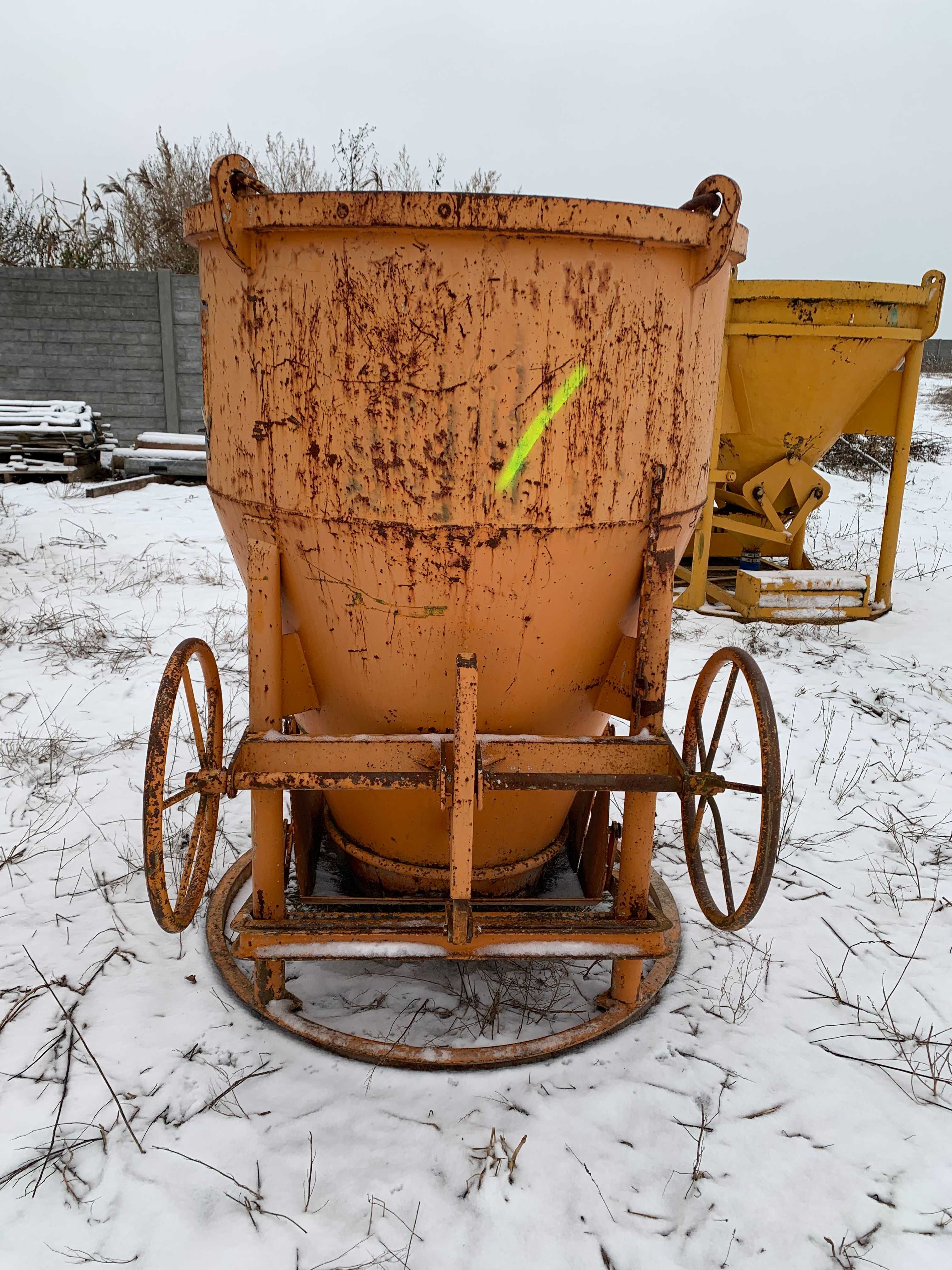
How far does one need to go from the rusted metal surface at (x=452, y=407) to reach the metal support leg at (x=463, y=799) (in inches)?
7.0

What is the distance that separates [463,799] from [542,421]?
0.85m

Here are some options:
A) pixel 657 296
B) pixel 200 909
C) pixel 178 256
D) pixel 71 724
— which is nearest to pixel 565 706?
pixel 657 296

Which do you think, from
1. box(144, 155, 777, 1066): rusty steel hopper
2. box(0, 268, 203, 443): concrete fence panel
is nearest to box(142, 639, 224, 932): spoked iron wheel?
box(144, 155, 777, 1066): rusty steel hopper

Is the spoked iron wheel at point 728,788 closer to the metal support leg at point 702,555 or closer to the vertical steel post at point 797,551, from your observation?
the metal support leg at point 702,555

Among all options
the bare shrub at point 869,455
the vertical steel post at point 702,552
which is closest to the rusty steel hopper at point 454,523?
the vertical steel post at point 702,552

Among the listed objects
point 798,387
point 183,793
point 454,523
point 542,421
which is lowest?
point 183,793

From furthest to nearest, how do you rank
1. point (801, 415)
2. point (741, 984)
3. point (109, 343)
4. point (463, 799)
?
point (109, 343) → point (801, 415) → point (741, 984) → point (463, 799)

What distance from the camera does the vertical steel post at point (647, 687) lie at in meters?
2.06

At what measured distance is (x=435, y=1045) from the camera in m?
2.20

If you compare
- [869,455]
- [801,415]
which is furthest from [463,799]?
[869,455]

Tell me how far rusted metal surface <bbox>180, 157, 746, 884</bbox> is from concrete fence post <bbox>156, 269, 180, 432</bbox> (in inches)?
381

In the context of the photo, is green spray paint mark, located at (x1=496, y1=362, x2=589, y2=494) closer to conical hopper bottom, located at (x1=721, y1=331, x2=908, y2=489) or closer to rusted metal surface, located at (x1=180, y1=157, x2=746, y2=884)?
rusted metal surface, located at (x1=180, y1=157, x2=746, y2=884)

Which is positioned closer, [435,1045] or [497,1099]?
[497,1099]

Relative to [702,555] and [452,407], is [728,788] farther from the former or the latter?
[702,555]
